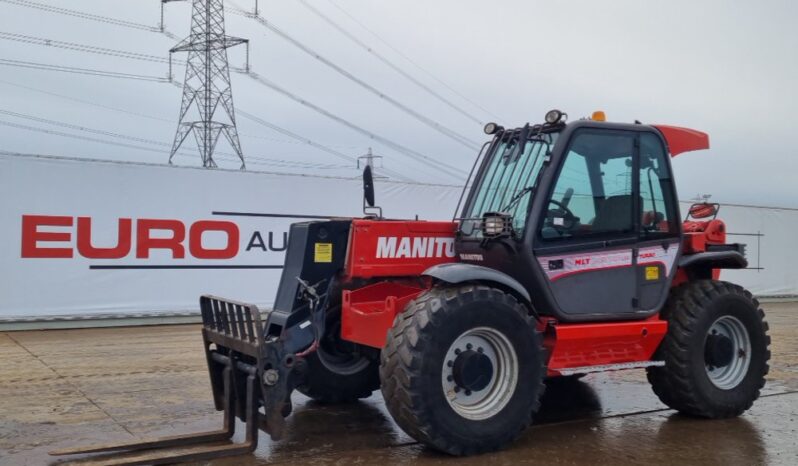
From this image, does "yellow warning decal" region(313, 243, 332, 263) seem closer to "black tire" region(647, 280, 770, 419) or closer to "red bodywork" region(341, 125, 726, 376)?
"red bodywork" region(341, 125, 726, 376)

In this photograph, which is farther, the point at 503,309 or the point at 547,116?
the point at 547,116

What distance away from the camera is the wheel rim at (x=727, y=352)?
20.5ft

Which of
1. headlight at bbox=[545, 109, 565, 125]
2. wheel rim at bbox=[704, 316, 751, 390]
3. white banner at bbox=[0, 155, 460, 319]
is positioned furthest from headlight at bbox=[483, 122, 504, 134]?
white banner at bbox=[0, 155, 460, 319]

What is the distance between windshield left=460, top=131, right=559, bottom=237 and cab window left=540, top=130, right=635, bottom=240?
7.6 inches

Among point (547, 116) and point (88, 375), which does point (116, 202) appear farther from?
point (547, 116)

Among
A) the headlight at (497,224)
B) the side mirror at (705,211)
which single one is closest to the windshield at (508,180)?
the headlight at (497,224)

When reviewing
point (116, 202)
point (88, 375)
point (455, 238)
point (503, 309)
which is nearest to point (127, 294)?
point (116, 202)

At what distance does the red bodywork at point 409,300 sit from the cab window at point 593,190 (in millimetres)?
691

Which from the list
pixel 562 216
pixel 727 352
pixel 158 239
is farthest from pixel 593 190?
pixel 158 239

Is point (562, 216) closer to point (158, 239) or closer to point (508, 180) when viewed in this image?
point (508, 180)

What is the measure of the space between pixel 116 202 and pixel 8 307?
7.04 ft

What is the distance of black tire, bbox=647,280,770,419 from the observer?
607 cm

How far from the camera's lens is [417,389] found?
4.85 metres

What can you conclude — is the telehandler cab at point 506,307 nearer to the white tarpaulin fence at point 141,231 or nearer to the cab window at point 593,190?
the cab window at point 593,190
